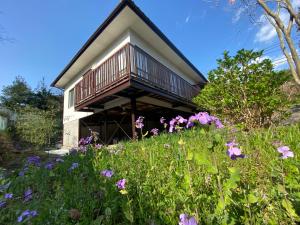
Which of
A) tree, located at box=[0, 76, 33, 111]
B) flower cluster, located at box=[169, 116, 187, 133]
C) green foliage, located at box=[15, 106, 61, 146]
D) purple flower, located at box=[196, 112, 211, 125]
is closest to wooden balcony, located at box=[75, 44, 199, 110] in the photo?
flower cluster, located at box=[169, 116, 187, 133]

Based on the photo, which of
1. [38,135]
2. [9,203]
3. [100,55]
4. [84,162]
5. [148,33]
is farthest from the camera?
[38,135]

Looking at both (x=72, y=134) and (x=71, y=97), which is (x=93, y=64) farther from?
(x=72, y=134)

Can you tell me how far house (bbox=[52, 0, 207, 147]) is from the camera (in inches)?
273

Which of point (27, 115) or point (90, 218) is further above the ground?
point (27, 115)

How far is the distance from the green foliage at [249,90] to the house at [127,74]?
8.89ft

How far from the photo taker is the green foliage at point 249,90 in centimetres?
458

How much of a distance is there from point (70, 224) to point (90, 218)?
160 mm

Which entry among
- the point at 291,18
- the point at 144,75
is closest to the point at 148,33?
the point at 144,75

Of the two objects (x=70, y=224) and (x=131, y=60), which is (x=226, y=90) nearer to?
(x=131, y=60)

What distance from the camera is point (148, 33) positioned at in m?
8.43

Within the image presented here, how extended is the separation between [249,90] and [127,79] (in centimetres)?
363

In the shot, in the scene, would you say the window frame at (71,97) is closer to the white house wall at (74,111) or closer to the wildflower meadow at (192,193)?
the white house wall at (74,111)

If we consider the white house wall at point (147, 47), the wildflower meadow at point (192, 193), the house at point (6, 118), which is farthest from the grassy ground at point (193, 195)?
the house at point (6, 118)

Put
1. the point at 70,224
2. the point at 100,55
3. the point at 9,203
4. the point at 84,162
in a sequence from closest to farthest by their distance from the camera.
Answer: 1. the point at 70,224
2. the point at 9,203
3. the point at 84,162
4. the point at 100,55
